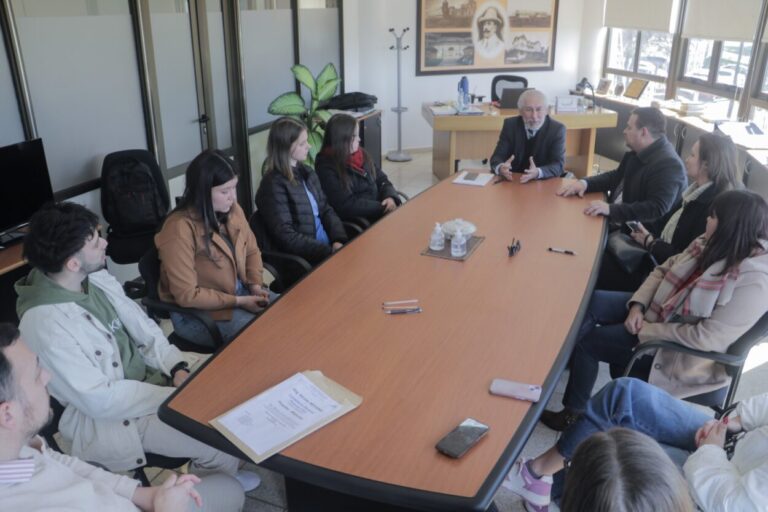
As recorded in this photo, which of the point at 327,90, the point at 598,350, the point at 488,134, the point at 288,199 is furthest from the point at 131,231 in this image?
the point at 488,134

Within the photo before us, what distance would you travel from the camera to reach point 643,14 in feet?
23.1

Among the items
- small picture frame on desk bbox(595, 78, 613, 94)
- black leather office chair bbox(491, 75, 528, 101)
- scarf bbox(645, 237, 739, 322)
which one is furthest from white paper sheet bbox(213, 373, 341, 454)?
small picture frame on desk bbox(595, 78, 613, 94)

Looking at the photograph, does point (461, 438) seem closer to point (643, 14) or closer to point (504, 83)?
point (504, 83)

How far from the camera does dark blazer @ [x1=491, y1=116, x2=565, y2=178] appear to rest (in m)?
4.14

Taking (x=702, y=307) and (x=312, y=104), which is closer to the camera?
(x=702, y=307)

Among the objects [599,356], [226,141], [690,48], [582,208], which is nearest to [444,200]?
[582,208]

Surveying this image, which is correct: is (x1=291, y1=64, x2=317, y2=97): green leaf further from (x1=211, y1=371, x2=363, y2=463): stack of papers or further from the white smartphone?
the white smartphone

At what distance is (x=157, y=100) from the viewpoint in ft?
13.8

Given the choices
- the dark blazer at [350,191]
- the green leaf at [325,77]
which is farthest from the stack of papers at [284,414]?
the green leaf at [325,77]

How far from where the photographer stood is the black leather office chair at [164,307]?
2.36 meters

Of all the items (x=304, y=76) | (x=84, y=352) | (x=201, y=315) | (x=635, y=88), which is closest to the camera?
(x=84, y=352)

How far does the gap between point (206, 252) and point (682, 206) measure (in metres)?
2.26

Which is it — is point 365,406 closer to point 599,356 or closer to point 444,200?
point 599,356

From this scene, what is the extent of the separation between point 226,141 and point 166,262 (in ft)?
10.0
